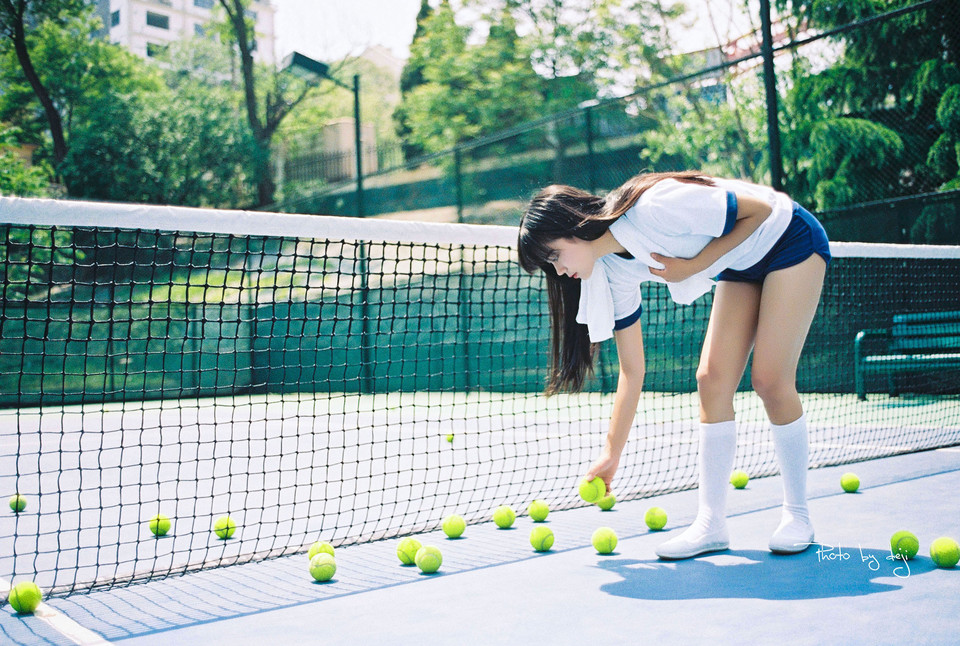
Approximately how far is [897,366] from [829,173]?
402cm

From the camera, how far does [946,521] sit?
307 centimetres

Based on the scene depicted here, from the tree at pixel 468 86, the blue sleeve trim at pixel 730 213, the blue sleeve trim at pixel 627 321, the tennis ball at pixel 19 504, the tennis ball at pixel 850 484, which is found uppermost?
the tree at pixel 468 86

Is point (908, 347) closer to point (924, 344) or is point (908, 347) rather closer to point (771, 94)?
point (924, 344)

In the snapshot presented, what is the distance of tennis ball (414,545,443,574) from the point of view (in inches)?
109

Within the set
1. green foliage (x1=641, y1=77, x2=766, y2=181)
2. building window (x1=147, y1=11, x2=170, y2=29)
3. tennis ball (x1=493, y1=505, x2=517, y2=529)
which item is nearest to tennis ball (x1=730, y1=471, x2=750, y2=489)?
tennis ball (x1=493, y1=505, x2=517, y2=529)

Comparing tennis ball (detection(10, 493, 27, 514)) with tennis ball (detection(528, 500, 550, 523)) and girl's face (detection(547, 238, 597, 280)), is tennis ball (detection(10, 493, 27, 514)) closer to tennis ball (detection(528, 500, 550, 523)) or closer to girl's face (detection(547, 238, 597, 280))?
tennis ball (detection(528, 500, 550, 523))

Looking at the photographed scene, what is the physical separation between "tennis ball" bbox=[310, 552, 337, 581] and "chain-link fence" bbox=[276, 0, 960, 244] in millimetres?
6073

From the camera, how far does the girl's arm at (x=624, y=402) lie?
2.81m

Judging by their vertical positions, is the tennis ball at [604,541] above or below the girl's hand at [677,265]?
below

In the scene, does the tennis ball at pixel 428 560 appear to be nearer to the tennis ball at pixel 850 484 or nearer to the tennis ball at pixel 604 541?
the tennis ball at pixel 604 541

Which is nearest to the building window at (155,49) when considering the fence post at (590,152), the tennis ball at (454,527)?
the fence post at (590,152)

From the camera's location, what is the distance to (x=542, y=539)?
2984 mm

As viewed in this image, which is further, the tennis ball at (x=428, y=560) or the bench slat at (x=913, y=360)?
the bench slat at (x=913, y=360)

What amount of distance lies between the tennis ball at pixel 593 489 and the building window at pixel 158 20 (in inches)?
1285
